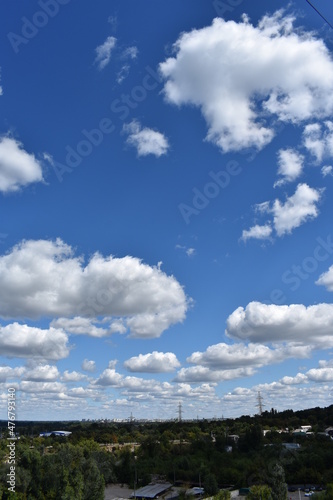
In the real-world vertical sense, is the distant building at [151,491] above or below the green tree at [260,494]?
below

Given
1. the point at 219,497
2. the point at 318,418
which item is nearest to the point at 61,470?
the point at 219,497

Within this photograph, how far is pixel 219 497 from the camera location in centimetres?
5319

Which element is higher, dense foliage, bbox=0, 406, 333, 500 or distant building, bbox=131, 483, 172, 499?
dense foliage, bbox=0, 406, 333, 500

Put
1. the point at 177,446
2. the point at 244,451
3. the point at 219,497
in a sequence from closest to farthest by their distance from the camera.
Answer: the point at 219,497
the point at 244,451
the point at 177,446

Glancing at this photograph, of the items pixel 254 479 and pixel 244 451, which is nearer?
pixel 254 479

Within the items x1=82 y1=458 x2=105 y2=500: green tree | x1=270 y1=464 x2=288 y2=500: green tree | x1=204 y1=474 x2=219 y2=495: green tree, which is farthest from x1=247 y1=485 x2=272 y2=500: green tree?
x1=82 y1=458 x2=105 y2=500: green tree

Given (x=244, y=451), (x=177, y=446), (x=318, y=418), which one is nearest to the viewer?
(x=244, y=451)

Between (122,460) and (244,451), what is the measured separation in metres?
27.7

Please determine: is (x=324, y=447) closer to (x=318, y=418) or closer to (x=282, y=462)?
(x=282, y=462)

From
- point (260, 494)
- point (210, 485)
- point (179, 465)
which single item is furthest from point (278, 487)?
point (179, 465)

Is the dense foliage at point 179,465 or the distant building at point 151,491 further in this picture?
the distant building at point 151,491

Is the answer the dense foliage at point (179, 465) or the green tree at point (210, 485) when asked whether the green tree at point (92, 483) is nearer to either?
the dense foliage at point (179, 465)

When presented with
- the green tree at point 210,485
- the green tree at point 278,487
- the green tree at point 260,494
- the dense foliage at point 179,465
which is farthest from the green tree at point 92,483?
the green tree at point 278,487

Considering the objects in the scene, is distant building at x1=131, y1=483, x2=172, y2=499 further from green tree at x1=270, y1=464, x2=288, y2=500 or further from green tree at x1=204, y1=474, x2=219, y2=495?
green tree at x1=270, y1=464, x2=288, y2=500
